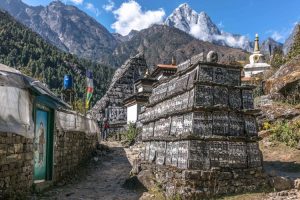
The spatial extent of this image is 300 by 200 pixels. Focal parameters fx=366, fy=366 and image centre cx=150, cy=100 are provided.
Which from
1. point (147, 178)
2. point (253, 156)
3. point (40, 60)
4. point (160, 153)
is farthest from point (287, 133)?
point (40, 60)

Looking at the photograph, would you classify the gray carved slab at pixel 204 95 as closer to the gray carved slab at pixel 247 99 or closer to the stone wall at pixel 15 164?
the gray carved slab at pixel 247 99

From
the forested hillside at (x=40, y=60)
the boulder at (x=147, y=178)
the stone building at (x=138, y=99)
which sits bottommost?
the boulder at (x=147, y=178)

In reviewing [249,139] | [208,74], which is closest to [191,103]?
[208,74]

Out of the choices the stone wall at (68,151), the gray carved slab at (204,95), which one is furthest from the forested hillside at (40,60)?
the gray carved slab at (204,95)

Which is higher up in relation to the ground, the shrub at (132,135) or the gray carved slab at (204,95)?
the gray carved slab at (204,95)

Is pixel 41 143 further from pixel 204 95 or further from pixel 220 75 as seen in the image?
pixel 220 75

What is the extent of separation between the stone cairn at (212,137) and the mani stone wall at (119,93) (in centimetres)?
2586

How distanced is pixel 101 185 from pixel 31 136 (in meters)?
3.95

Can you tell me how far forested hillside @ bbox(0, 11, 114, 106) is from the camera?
221ft

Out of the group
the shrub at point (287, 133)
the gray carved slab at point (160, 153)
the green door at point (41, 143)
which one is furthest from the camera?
the shrub at point (287, 133)

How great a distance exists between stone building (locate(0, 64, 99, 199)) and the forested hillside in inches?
2067

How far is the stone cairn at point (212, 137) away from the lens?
8516mm

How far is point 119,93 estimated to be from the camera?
4322 cm

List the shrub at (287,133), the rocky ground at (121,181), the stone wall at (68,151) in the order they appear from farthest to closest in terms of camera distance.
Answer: the shrub at (287,133)
the stone wall at (68,151)
the rocky ground at (121,181)
